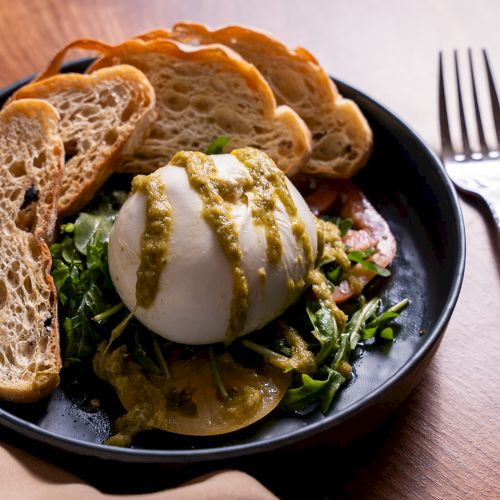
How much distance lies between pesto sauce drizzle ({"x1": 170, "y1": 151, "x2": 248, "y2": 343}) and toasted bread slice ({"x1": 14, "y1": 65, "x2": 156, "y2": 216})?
572 mm

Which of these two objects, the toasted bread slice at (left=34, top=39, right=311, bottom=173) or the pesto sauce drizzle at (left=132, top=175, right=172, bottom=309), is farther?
the toasted bread slice at (left=34, top=39, right=311, bottom=173)

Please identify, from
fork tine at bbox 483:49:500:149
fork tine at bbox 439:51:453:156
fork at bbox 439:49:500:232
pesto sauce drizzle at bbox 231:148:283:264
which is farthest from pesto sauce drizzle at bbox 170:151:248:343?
fork tine at bbox 483:49:500:149

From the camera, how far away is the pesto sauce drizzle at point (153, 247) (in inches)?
80.0

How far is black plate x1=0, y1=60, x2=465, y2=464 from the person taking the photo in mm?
1815

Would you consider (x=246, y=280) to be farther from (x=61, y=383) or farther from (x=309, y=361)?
(x=61, y=383)

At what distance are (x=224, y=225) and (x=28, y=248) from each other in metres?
0.72

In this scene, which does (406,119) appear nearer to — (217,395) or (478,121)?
(478,121)

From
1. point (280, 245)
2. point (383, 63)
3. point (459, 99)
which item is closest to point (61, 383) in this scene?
Result: point (280, 245)

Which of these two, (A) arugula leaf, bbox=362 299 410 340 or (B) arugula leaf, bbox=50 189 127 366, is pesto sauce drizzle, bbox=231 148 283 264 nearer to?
(A) arugula leaf, bbox=362 299 410 340

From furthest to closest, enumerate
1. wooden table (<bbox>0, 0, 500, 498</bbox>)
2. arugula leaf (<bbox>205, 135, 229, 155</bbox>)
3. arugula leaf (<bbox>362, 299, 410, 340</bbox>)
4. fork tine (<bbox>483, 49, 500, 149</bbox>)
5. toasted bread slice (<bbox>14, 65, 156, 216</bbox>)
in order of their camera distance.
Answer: fork tine (<bbox>483, 49, 500, 149</bbox>) → arugula leaf (<bbox>205, 135, 229, 155</bbox>) → toasted bread slice (<bbox>14, 65, 156, 216</bbox>) → arugula leaf (<bbox>362, 299, 410, 340</bbox>) → wooden table (<bbox>0, 0, 500, 498</bbox>)

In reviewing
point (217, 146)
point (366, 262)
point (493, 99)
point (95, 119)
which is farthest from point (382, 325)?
point (493, 99)

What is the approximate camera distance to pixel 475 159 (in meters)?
Result: 2.98

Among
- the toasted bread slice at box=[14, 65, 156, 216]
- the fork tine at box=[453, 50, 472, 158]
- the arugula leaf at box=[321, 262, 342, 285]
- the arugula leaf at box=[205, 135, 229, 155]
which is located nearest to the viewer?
the arugula leaf at box=[321, 262, 342, 285]

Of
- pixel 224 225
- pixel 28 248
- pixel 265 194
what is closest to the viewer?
pixel 224 225
